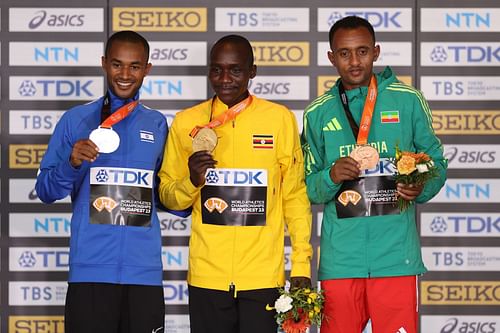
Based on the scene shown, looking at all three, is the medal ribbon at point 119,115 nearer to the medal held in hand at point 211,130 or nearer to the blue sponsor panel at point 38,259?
the medal held in hand at point 211,130

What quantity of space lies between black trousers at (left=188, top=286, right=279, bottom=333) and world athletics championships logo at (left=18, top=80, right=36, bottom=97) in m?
2.20

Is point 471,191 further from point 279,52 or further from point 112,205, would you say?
point 112,205

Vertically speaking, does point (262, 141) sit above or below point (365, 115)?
below

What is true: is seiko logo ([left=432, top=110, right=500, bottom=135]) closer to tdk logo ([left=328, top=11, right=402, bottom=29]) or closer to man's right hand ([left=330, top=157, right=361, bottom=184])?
tdk logo ([left=328, top=11, right=402, bottom=29])

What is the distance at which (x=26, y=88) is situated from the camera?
16.4 ft

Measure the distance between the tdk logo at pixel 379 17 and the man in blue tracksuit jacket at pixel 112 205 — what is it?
1.81m

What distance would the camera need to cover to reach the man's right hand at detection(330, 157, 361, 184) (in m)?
3.30

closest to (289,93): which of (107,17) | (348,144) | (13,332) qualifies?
(107,17)

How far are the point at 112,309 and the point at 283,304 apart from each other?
743 mm

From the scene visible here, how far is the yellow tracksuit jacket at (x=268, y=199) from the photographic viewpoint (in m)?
3.41

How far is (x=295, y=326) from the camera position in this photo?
334cm

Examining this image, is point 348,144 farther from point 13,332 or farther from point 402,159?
point 13,332

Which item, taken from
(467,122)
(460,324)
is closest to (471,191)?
(467,122)

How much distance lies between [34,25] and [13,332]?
196cm
